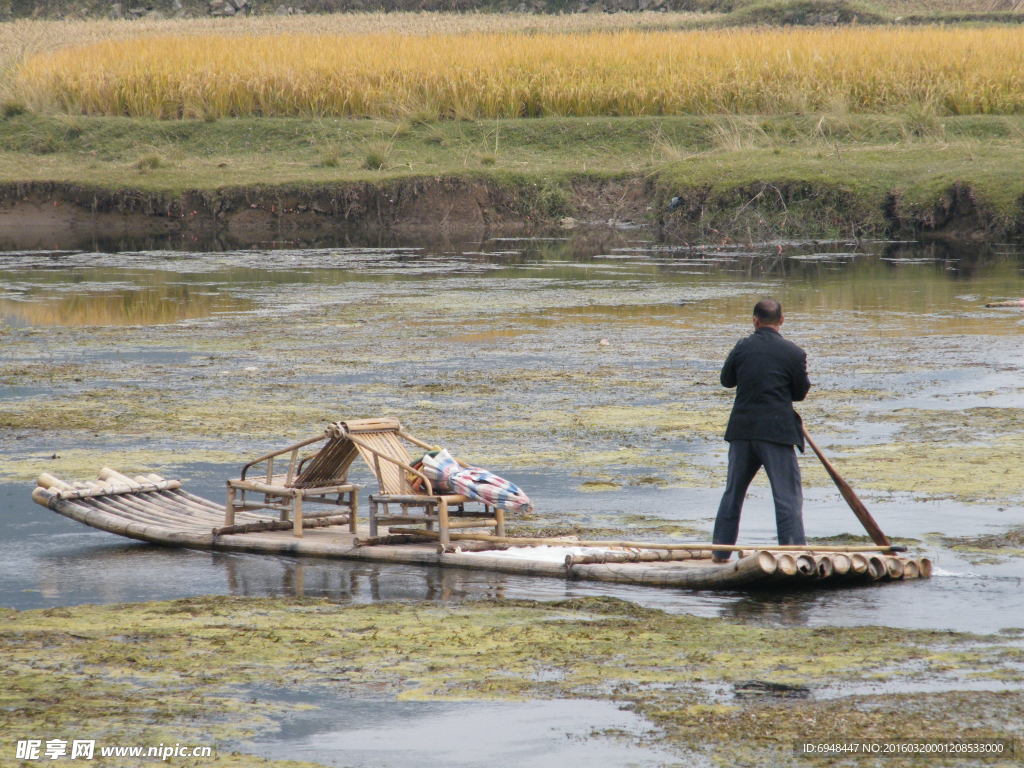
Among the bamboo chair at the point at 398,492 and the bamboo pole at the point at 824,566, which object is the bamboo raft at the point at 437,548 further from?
the bamboo chair at the point at 398,492

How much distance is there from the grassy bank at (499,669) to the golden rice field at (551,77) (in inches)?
1135

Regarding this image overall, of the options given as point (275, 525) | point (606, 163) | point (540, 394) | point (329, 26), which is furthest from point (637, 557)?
point (329, 26)

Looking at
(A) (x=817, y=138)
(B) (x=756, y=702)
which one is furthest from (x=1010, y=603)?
(A) (x=817, y=138)

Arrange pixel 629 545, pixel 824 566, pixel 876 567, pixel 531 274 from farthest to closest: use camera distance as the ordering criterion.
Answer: pixel 531 274 < pixel 629 545 < pixel 876 567 < pixel 824 566

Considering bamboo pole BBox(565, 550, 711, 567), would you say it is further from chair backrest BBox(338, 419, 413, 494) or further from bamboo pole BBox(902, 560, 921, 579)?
chair backrest BBox(338, 419, 413, 494)

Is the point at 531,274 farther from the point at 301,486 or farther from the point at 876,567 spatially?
the point at 876,567

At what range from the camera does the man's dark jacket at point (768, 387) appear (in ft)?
31.7

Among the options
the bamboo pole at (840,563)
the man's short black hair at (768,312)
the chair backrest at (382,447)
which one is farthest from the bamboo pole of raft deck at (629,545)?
the man's short black hair at (768,312)

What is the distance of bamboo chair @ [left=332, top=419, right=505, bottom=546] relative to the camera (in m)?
10.3

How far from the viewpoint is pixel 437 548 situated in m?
10.3

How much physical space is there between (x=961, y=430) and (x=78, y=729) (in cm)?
884

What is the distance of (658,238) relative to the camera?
3284 cm

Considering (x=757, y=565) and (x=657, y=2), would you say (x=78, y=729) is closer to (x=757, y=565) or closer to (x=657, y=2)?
(x=757, y=565)

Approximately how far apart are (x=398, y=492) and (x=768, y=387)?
8.35 ft
